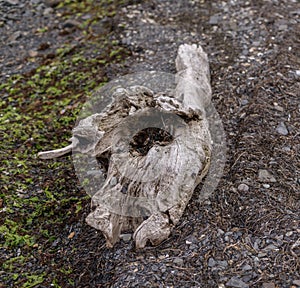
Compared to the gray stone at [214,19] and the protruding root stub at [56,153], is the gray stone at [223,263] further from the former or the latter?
the gray stone at [214,19]

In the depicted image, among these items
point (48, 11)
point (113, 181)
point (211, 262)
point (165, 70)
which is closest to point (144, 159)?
point (113, 181)

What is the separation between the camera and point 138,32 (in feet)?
21.0

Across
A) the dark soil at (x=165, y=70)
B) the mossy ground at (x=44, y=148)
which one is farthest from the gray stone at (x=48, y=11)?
the mossy ground at (x=44, y=148)

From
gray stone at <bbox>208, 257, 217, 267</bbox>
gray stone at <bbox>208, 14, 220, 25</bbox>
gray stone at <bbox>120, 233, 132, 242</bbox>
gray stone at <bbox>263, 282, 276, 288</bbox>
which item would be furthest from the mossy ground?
gray stone at <bbox>263, 282, 276, 288</bbox>

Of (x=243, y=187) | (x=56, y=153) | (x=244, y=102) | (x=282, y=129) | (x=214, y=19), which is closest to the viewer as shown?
(x=243, y=187)

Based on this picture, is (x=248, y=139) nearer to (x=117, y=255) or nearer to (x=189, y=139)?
(x=189, y=139)

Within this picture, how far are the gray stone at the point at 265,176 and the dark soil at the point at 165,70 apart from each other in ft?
0.05

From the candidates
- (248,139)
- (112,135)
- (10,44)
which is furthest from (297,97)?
(10,44)

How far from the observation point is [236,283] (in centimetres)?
350

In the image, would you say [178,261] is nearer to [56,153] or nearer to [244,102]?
[56,153]

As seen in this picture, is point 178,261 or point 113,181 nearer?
point 178,261

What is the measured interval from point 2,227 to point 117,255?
3.60 feet

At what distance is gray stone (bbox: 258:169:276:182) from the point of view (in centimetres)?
424

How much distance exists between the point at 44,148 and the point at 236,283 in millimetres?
2440
